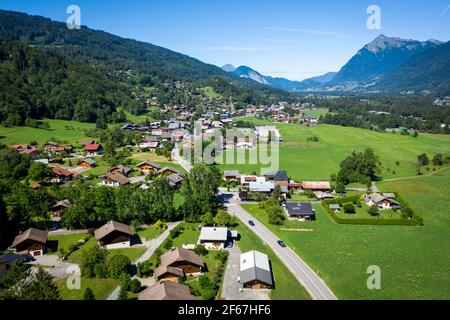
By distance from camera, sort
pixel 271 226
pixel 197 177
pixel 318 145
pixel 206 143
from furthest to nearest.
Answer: pixel 318 145
pixel 206 143
pixel 197 177
pixel 271 226

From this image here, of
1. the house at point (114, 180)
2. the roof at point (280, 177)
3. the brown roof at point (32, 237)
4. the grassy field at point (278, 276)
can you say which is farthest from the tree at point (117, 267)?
the roof at point (280, 177)

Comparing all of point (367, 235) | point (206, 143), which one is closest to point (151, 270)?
point (367, 235)

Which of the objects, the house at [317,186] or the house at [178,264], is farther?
the house at [317,186]

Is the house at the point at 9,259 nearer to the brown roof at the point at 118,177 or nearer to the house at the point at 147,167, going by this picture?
the brown roof at the point at 118,177

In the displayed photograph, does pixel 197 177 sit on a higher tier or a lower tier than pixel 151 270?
higher

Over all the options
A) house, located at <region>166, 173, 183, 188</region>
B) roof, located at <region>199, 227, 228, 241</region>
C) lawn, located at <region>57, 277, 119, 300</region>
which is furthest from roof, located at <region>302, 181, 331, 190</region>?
lawn, located at <region>57, 277, 119, 300</region>

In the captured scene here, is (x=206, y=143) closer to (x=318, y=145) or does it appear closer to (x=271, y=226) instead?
(x=318, y=145)
